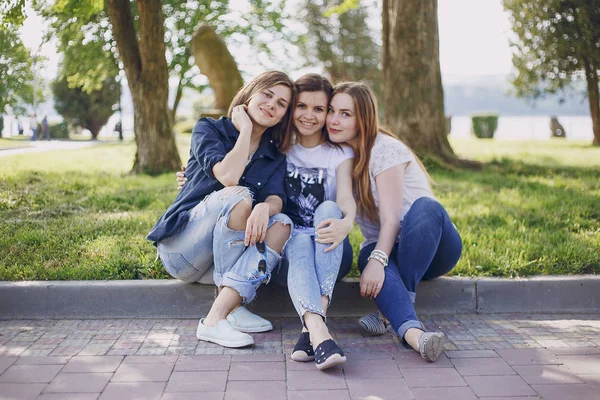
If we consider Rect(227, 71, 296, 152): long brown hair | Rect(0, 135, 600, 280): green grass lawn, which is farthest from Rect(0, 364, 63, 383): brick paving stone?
Rect(227, 71, 296, 152): long brown hair

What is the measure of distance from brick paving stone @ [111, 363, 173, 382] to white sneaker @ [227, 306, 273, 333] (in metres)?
0.62

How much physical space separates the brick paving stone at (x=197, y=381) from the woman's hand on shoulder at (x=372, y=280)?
967mm

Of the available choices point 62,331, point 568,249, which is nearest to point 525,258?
point 568,249

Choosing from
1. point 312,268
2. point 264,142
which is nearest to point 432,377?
point 312,268

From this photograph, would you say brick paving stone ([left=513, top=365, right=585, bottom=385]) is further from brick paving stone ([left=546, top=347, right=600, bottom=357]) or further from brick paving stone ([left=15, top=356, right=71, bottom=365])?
brick paving stone ([left=15, top=356, right=71, bottom=365])

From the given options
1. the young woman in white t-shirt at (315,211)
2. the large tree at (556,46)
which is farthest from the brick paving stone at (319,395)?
the large tree at (556,46)

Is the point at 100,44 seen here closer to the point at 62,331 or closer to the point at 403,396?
the point at 62,331

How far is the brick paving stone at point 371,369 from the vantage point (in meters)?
3.15

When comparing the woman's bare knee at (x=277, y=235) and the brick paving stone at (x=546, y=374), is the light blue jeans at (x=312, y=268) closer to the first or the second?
the woman's bare knee at (x=277, y=235)

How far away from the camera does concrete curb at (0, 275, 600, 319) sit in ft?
13.0

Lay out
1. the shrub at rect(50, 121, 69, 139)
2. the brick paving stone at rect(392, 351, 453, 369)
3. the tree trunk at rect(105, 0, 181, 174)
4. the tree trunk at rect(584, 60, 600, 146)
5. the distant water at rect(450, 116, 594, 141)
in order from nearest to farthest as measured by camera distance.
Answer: the brick paving stone at rect(392, 351, 453, 369) → the tree trunk at rect(105, 0, 181, 174) → the tree trunk at rect(584, 60, 600, 146) → the distant water at rect(450, 116, 594, 141) → the shrub at rect(50, 121, 69, 139)

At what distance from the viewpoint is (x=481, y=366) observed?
3266 millimetres

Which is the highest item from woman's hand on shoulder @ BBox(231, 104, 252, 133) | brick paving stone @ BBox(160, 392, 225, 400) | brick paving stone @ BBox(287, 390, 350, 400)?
woman's hand on shoulder @ BBox(231, 104, 252, 133)

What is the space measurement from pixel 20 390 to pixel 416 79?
294 inches
